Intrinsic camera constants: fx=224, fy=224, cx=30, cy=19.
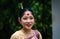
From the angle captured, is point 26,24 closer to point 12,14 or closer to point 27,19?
point 27,19

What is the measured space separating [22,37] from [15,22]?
94 cm

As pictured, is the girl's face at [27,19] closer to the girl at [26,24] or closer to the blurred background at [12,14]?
the girl at [26,24]

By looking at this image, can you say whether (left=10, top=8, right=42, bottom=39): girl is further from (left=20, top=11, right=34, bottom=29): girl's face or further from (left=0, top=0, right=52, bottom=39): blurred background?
(left=0, top=0, right=52, bottom=39): blurred background

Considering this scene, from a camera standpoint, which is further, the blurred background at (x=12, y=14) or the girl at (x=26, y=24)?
the blurred background at (x=12, y=14)

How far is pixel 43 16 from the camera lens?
2.54 meters

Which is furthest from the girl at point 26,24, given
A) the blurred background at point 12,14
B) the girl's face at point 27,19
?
the blurred background at point 12,14

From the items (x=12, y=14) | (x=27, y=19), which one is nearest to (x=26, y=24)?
(x=27, y=19)

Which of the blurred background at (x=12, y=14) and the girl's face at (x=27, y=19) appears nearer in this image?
the girl's face at (x=27, y=19)

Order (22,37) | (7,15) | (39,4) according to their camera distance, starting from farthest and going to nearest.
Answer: (39,4), (7,15), (22,37)

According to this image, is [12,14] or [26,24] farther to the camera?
[12,14]

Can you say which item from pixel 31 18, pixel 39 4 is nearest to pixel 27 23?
pixel 31 18

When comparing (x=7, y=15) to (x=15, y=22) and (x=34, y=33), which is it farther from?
(x=34, y=33)

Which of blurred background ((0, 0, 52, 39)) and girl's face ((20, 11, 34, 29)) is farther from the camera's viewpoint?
blurred background ((0, 0, 52, 39))

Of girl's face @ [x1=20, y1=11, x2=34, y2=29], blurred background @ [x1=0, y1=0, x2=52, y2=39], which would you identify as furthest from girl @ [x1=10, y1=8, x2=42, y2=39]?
blurred background @ [x1=0, y1=0, x2=52, y2=39]
